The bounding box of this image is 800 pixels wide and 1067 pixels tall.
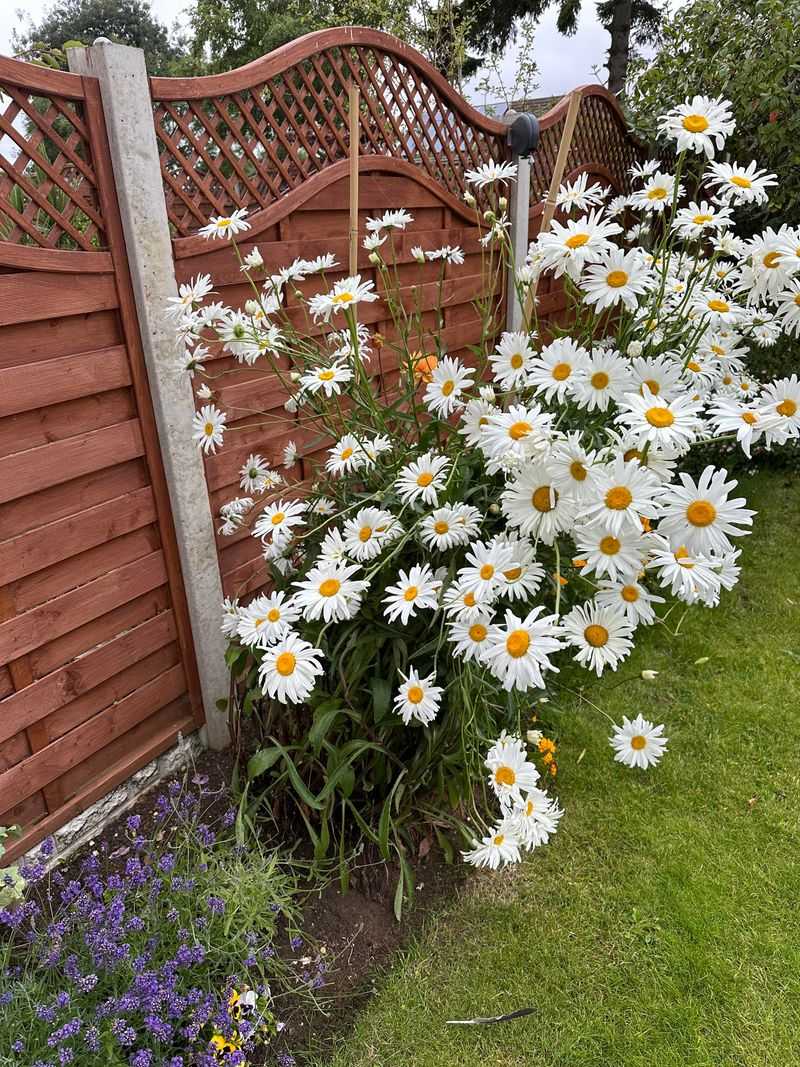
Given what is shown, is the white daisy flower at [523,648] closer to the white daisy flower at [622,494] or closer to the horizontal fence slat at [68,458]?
the white daisy flower at [622,494]

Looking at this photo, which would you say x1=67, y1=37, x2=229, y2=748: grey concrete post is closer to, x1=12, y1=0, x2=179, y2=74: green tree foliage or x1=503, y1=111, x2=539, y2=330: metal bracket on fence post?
x1=503, y1=111, x2=539, y2=330: metal bracket on fence post

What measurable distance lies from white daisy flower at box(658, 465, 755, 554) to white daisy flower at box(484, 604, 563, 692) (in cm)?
24

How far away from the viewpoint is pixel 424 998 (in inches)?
62.5

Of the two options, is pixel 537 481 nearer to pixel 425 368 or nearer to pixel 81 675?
pixel 425 368

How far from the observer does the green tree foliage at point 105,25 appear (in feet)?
68.6

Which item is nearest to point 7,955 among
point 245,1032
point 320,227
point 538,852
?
point 245,1032

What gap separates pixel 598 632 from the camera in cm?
136

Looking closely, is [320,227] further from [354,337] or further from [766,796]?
[766,796]

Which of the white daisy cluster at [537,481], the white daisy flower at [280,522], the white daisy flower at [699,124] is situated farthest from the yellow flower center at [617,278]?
the white daisy flower at [280,522]

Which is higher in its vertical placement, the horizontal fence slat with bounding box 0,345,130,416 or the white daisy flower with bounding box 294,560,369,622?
the horizontal fence slat with bounding box 0,345,130,416

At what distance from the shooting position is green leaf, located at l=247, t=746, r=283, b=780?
5.66 feet

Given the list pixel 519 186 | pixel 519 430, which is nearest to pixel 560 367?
pixel 519 430

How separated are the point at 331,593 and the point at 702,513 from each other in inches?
27.0

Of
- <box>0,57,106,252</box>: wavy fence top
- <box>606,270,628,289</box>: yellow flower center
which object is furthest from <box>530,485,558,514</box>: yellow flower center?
<box>0,57,106,252</box>: wavy fence top
